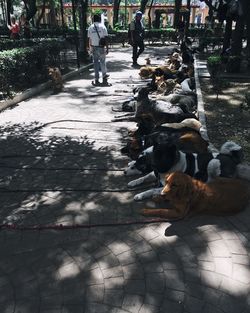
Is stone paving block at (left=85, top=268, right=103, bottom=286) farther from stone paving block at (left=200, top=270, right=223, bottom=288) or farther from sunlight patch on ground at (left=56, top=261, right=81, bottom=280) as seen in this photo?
stone paving block at (left=200, top=270, right=223, bottom=288)

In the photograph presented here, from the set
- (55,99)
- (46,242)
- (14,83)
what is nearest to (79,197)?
(46,242)

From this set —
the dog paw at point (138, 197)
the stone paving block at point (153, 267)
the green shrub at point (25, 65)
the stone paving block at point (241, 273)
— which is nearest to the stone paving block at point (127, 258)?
the stone paving block at point (153, 267)

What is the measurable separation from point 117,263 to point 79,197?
5.36ft

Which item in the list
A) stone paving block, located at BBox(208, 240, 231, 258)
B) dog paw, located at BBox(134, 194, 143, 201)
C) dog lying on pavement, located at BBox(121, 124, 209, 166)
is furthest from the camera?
dog lying on pavement, located at BBox(121, 124, 209, 166)

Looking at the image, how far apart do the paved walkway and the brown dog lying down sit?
0.46ft

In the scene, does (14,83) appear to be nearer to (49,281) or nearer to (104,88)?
(104,88)

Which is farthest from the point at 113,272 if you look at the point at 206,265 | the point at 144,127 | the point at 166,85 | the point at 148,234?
the point at 166,85

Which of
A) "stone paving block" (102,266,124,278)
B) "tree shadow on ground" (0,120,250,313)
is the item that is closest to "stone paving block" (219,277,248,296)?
"tree shadow on ground" (0,120,250,313)

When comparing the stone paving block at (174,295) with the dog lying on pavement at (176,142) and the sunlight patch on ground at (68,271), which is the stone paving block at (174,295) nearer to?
the sunlight patch on ground at (68,271)

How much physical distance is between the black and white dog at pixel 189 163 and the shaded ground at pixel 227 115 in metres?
0.83

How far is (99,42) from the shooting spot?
1253 centimetres

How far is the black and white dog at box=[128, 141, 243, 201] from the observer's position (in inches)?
186

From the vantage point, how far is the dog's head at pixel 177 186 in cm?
430

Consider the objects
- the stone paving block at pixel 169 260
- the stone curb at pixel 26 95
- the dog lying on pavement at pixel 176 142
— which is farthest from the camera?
the stone curb at pixel 26 95
